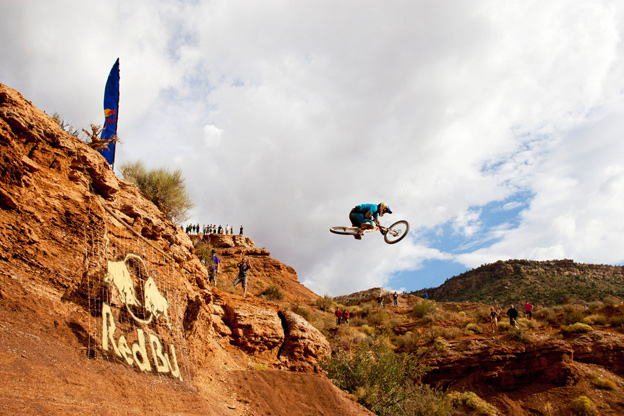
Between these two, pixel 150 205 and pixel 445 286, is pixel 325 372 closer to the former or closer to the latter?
pixel 150 205

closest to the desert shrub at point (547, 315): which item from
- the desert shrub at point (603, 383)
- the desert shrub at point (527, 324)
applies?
the desert shrub at point (527, 324)

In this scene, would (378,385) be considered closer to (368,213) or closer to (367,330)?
(368,213)

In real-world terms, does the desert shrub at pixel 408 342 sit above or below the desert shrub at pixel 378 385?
above

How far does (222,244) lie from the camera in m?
38.2

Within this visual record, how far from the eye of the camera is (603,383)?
23.8 meters

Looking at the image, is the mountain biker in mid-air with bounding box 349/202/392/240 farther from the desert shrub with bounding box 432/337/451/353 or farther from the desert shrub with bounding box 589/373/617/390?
the desert shrub with bounding box 589/373/617/390

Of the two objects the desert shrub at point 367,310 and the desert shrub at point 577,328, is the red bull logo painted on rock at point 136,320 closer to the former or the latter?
the desert shrub at point 367,310

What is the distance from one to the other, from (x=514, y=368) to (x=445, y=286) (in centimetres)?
5607

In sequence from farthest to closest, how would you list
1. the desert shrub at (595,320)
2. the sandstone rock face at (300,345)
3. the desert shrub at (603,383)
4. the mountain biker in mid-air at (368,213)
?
the desert shrub at (595,320) → the desert shrub at (603,383) → the sandstone rock face at (300,345) → the mountain biker in mid-air at (368,213)

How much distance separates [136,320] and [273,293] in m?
23.5

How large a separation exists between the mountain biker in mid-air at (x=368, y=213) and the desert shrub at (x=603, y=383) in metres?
20.5

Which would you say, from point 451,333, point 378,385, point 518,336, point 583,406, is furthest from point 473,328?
point 378,385

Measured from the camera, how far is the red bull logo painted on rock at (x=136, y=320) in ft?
30.3

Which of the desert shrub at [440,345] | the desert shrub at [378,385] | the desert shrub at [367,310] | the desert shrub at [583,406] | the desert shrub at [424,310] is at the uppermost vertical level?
the desert shrub at [367,310]
